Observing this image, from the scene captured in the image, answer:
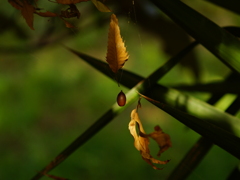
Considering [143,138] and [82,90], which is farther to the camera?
[82,90]

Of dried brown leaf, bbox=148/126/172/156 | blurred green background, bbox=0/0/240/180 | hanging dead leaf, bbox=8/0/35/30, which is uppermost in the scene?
hanging dead leaf, bbox=8/0/35/30

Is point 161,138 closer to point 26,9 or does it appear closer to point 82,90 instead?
point 26,9

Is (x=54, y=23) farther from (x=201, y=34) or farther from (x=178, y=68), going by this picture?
(x=201, y=34)

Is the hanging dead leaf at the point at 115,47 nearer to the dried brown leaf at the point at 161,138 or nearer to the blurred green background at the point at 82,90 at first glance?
the dried brown leaf at the point at 161,138

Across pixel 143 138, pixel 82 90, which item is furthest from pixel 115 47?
pixel 82 90

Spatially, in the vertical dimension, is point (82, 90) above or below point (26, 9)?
below

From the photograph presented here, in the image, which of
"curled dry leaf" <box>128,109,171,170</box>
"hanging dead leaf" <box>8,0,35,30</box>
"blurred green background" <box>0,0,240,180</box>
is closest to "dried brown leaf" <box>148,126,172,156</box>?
"curled dry leaf" <box>128,109,171,170</box>

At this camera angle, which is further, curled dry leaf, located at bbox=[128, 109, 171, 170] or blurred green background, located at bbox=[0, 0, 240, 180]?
blurred green background, located at bbox=[0, 0, 240, 180]

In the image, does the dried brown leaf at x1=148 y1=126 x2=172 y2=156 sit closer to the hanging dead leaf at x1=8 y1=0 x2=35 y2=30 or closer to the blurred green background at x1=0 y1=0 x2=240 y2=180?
the hanging dead leaf at x1=8 y1=0 x2=35 y2=30
